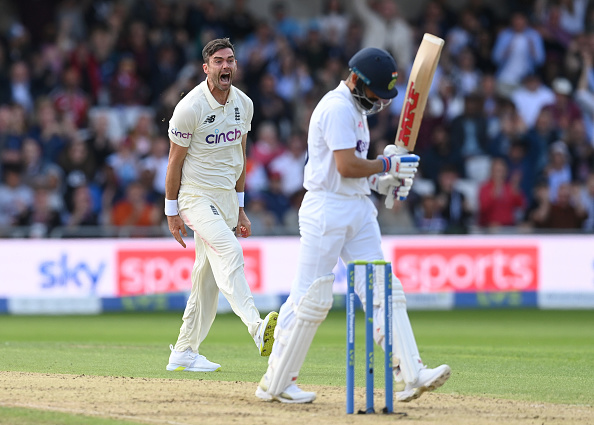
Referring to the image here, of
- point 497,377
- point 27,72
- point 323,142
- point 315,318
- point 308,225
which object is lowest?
point 497,377

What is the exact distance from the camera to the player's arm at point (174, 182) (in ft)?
24.2

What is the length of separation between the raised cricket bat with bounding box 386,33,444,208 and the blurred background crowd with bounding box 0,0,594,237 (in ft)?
26.0

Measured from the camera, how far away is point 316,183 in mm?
5867

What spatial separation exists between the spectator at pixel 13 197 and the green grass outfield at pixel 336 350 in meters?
1.61

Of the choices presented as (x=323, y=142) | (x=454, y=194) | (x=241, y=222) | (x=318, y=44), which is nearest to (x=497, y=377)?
(x=241, y=222)

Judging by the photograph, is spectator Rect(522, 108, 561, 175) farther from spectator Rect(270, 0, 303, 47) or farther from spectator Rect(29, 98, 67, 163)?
spectator Rect(29, 98, 67, 163)

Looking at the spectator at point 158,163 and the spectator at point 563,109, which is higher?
the spectator at point 563,109

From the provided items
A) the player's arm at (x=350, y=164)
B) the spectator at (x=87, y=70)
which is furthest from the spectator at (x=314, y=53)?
the player's arm at (x=350, y=164)

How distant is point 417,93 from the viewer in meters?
6.22

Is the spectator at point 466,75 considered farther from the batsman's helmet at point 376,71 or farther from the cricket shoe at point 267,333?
the batsman's helmet at point 376,71

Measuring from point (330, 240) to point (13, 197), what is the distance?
9.58m

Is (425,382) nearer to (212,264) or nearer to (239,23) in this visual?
(212,264)

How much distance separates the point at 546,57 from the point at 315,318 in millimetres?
13211

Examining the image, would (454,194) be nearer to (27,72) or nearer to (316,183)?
(27,72)
